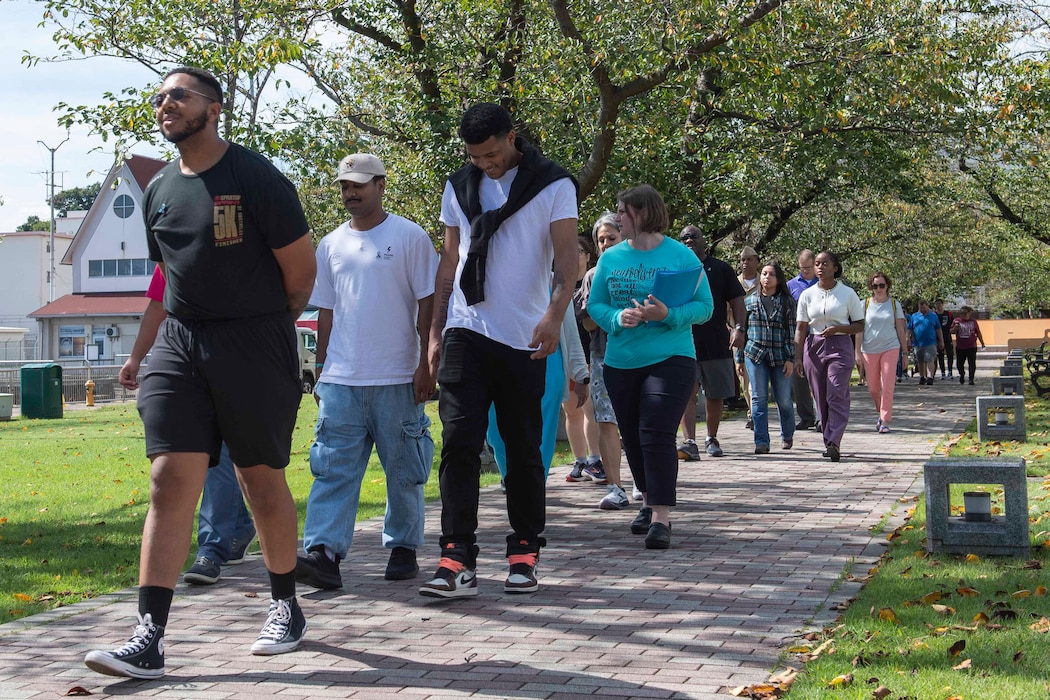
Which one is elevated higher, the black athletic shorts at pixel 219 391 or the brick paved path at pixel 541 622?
the black athletic shorts at pixel 219 391

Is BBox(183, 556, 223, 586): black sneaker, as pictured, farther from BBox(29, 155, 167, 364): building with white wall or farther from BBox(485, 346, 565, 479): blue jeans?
BBox(29, 155, 167, 364): building with white wall

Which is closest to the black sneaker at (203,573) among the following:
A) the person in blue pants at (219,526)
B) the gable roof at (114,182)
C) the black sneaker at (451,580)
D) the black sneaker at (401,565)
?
the person in blue pants at (219,526)

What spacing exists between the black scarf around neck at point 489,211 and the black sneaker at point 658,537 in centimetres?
201

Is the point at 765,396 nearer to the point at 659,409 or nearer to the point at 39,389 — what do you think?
the point at 659,409

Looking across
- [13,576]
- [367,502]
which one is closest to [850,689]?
[13,576]

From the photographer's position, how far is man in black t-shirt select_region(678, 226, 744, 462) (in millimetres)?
10953

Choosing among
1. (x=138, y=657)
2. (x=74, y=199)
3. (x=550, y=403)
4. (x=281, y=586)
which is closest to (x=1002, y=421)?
(x=550, y=403)

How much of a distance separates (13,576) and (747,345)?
A: 294 inches

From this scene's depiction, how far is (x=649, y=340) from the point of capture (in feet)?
22.7

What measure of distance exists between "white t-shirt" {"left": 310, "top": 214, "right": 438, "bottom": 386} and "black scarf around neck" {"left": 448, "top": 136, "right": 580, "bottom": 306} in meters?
0.37

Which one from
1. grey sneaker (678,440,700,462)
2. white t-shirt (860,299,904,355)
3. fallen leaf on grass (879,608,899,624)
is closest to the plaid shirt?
grey sneaker (678,440,700,462)

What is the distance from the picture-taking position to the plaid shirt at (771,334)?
39.0 feet

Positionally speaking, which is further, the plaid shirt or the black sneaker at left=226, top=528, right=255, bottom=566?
the plaid shirt

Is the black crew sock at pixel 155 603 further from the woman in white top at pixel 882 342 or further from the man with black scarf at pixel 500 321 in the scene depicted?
the woman in white top at pixel 882 342
